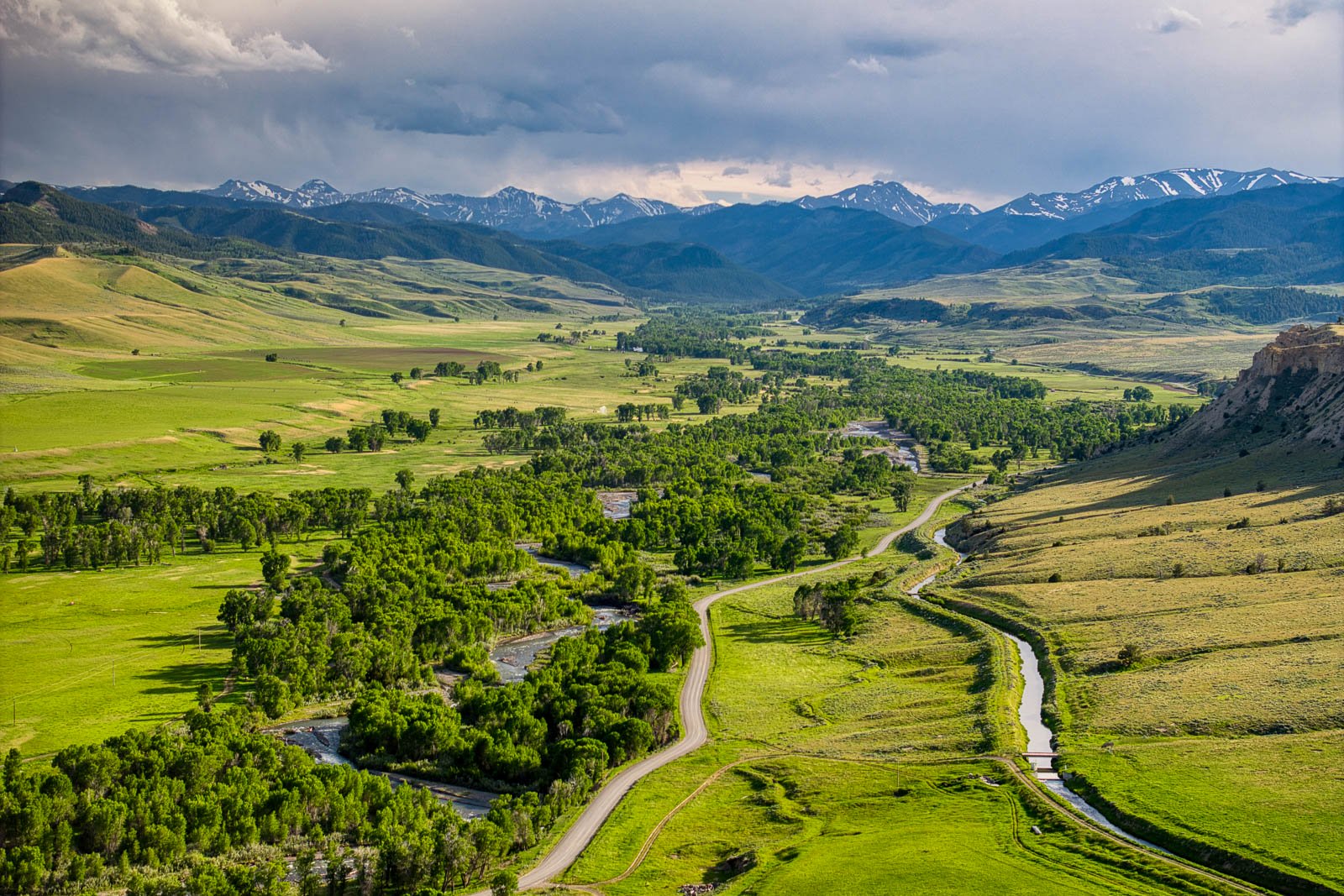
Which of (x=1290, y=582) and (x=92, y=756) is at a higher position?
(x=1290, y=582)

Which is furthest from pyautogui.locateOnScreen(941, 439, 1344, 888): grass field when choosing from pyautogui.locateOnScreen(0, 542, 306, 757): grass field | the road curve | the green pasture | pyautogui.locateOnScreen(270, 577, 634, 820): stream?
pyautogui.locateOnScreen(0, 542, 306, 757): grass field

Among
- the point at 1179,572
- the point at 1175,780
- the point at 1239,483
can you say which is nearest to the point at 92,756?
the point at 1175,780

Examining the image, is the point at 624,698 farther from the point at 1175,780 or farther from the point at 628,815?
the point at 1175,780

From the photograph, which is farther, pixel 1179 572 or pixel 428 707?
pixel 1179 572

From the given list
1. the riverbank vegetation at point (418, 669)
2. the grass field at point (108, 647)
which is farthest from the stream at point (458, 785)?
the grass field at point (108, 647)

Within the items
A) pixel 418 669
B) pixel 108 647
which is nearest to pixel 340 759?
pixel 418 669

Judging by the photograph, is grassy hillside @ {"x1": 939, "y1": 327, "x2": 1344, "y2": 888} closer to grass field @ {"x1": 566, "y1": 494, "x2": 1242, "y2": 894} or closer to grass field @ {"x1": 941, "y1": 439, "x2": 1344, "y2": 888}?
grass field @ {"x1": 941, "y1": 439, "x2": 1344, "y2": 888}
